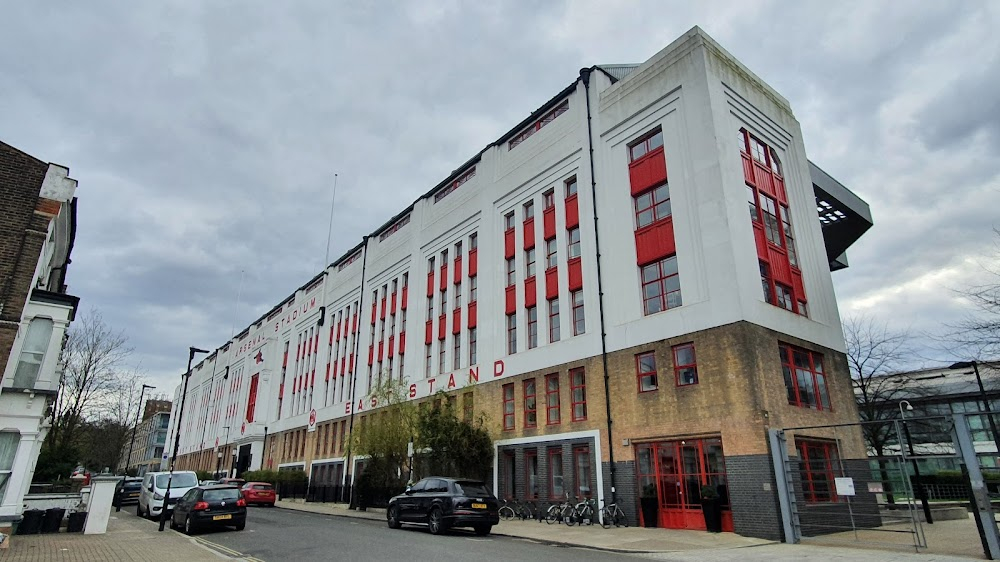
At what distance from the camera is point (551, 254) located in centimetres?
2717

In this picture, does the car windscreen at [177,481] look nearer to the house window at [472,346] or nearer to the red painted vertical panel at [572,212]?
the house window at [472,346]

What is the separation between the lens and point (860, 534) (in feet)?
57.3

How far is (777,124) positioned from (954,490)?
86.7 ft

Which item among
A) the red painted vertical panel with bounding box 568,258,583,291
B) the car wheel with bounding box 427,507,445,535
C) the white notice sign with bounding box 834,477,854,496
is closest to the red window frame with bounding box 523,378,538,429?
the red painted vertical panel with bounding box 568,258,583,291

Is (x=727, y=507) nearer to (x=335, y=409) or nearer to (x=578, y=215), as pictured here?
(x=578, y=215)

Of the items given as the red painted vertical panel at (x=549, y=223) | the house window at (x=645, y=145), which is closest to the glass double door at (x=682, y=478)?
the red painted vertical panel at (x=549, y=223)

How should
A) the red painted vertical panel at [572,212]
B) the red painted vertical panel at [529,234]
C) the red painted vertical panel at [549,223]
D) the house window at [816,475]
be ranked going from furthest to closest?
the red painted vertical panel at [529,234] < the red painted vertical panel at [549,223] < the red painted vertical panel at [572,212] < the house window at [816,475]

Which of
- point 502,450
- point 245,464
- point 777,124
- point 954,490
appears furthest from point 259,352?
point 954,490

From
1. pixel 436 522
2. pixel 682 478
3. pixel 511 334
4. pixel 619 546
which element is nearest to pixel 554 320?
pixel 511 334

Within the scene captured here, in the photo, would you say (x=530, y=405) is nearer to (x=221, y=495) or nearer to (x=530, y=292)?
(x=530, y=292)

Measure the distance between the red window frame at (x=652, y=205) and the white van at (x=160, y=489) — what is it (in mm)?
21388

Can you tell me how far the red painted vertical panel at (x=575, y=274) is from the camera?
2505cm

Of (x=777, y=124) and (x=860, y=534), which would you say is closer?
(x=860, y=534)

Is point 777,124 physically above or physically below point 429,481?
above
